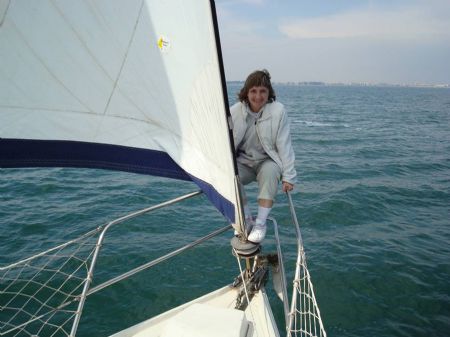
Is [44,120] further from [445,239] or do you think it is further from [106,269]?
[445,239]

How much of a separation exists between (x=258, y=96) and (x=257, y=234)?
1385mm

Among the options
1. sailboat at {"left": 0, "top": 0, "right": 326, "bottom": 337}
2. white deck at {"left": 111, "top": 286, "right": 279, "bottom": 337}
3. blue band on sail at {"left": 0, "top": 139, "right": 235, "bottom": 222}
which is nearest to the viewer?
white deck at {"left": 111, "top": 286, "right": 279, "bottom": 337}

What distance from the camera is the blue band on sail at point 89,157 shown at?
3.17 m

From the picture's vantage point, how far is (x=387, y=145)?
67.1 feet

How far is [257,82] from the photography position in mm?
3572

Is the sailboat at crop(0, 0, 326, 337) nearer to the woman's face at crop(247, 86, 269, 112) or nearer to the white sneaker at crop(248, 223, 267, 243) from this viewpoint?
the white sneaker at crop(248, 223, 267, 243)

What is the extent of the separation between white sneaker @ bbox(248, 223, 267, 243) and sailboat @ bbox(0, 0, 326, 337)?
0.24ft

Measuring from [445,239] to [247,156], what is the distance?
24.0ft

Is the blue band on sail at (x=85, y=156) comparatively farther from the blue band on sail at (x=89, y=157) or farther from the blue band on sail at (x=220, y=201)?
the blue band on sail at (x=220, y=201)

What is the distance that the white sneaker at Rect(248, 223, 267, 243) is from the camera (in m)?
3.20

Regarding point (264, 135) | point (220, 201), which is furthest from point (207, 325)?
point (264, 135)

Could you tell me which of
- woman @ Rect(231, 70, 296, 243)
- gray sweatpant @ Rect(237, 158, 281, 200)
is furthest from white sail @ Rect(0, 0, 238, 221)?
woman @ Rect(231, 70, 296, 243)

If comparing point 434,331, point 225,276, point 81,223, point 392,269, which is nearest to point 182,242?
point 225,276

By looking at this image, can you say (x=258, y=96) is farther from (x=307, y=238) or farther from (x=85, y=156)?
(x=307, y=238)
